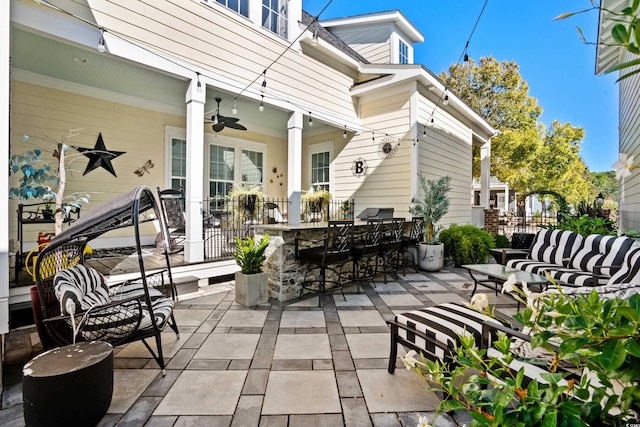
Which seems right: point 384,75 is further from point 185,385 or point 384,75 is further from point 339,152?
point 185,385

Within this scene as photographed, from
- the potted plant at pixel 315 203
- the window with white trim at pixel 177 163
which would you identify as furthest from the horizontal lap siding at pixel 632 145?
the window with white trim at pixel 177 163

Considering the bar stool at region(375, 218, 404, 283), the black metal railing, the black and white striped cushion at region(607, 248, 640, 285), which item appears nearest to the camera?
the black and white striped cushion at region(607, 248, 640, 285)

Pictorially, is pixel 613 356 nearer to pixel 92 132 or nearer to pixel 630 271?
pixel 630 271

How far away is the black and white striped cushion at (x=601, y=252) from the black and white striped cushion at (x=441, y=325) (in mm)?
2501

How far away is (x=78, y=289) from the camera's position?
2475mm

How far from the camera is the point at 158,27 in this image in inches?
175

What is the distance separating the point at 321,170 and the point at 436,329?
693cm

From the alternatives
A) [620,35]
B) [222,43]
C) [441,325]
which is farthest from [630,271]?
[222,43]

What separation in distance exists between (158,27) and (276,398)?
5.08 m

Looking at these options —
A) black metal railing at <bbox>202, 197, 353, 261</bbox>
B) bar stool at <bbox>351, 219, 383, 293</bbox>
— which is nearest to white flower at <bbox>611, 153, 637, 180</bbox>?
bar stool at <bbox>351, 219, 383, 293</bbox>

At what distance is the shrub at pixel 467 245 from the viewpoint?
651 centimetres

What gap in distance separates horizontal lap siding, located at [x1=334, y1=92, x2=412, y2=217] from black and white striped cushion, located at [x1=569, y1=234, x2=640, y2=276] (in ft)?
10.3

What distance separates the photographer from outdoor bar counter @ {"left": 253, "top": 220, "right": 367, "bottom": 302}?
4.13 meters

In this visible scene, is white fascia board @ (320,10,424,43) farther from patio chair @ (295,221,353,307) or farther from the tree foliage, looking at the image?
patio chair @ (295,221,353,307)
